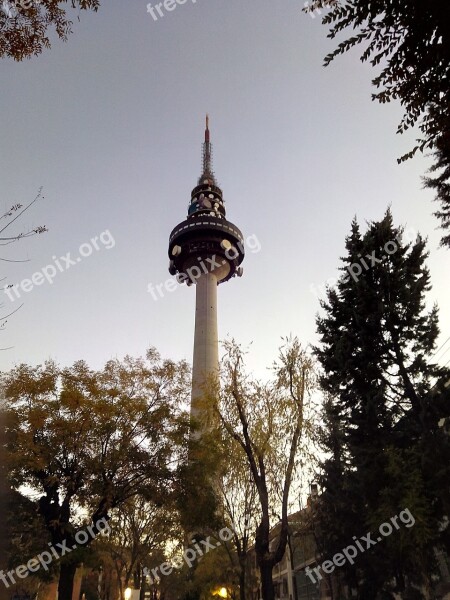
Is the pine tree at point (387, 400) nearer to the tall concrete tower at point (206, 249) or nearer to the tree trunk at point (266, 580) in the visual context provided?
the tree trunk at point (266, 580)

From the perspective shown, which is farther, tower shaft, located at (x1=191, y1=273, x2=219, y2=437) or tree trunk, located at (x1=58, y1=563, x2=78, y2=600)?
tower shaft, located at (x1=191, y1=273, x2=219, y2=437)

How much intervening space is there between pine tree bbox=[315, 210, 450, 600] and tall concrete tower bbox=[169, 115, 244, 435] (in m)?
42.8

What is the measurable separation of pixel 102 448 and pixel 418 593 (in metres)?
17.3

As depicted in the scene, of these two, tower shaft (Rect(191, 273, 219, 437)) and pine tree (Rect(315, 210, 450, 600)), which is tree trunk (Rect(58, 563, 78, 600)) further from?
tower shaft (Rect(191, 273, 219, 437))

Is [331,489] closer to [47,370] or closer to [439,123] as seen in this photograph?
[47,370]

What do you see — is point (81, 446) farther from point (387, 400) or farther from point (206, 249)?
point (206, 249)

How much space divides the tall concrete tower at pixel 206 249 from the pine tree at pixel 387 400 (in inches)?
1683

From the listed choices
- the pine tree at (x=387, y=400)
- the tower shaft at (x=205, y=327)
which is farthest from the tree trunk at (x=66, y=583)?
the tower shaft at (x=205, y=327)

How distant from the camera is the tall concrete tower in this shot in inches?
2672

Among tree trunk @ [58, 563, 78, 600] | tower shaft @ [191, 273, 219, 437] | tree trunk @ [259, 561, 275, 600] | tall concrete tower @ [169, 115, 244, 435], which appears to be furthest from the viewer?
tall concrete tower @ [169, 115, 244, 435]

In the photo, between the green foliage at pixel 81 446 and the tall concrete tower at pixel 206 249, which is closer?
the green foliage at pixel 81 446

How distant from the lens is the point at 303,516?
34344 millimetres

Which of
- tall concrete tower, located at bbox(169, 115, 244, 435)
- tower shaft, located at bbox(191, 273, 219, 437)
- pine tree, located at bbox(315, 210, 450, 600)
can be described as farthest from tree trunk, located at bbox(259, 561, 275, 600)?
tall concrete tower, located at bbox(169, 115, 244, 435)

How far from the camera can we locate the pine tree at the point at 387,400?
16594mm
